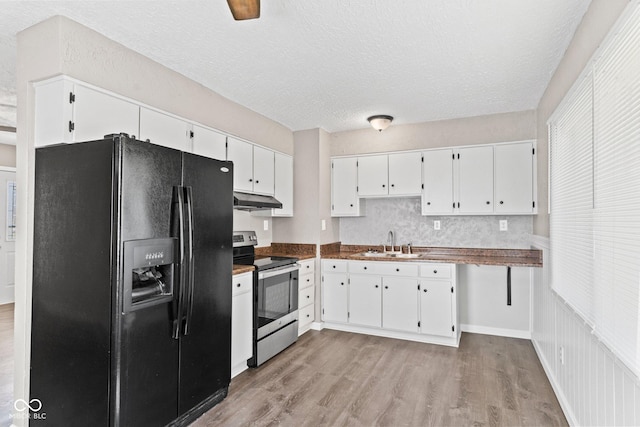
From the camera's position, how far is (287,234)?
15.4ft

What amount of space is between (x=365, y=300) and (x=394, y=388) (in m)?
1.38

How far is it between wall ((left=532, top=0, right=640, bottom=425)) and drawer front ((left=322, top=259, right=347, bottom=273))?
2.04 meters

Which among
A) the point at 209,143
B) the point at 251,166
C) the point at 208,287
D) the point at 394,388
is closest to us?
the point at 208,287

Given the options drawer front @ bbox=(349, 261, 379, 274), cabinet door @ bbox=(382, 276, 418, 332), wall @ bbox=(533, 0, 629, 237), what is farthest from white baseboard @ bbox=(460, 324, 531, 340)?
drawer front @ bbox=(349, 261, 379, 274)

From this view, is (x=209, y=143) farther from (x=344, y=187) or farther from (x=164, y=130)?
(x=344, y=187)

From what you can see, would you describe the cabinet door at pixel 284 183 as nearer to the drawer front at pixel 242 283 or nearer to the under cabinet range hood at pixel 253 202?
the under cabinet range hood at pixel 253 202

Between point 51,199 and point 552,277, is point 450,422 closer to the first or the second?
point 552,277

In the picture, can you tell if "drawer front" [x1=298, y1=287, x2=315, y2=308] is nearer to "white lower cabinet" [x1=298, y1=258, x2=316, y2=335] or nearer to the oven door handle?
"white lower cabinet" [x1=298, y1=258, x2=316, y2=335]

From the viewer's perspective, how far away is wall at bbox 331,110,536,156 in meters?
4.01

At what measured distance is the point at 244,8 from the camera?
64.0 inches

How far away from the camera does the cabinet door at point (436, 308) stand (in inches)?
149

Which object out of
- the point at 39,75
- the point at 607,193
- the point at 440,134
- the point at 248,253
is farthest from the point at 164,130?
the point at 440,134

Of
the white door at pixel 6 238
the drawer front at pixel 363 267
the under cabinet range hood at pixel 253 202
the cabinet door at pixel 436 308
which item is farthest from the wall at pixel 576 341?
the white door at pixel 6 238

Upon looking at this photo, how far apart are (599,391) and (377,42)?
2.38m
